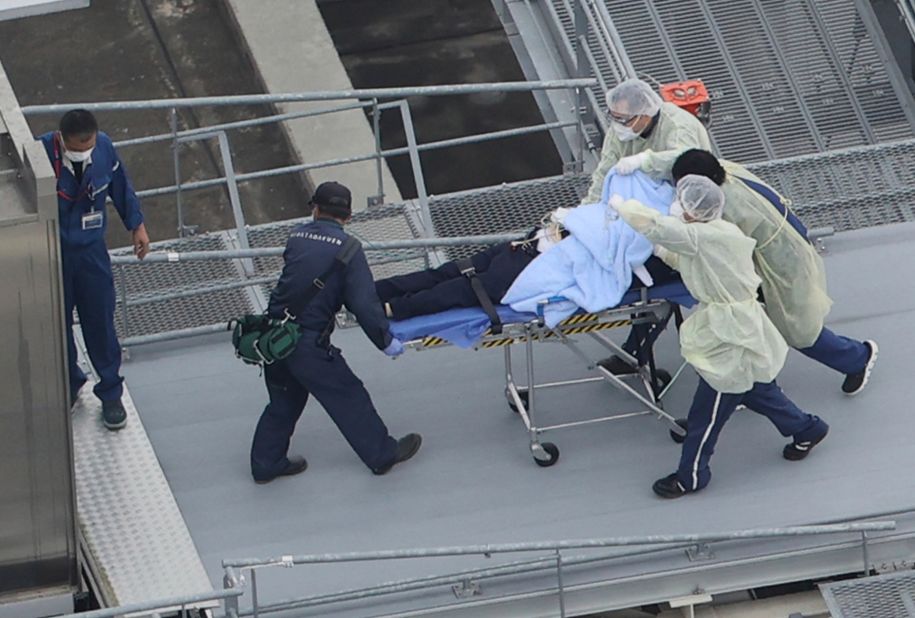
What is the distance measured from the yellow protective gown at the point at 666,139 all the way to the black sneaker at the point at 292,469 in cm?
207

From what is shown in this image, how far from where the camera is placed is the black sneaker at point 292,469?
414 inches

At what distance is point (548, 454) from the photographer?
10531mm

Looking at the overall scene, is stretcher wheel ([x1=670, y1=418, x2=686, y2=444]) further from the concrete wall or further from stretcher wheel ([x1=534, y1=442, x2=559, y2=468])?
the concrete wall

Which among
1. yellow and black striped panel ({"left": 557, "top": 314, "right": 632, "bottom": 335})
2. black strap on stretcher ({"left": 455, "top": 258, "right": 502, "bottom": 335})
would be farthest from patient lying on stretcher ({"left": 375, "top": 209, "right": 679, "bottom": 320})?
yellow and black striped panel ({"left": 557, "top": 314, "right": 632, "bottom": 335})

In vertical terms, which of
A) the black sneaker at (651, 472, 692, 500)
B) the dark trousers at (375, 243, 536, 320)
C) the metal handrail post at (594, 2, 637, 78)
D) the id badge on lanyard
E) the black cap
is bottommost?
the black sneaker at (651, 472, 692, 500)

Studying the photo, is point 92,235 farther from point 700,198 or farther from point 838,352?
point 838,352

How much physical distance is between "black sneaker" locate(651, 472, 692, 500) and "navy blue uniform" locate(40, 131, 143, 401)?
2.92 m

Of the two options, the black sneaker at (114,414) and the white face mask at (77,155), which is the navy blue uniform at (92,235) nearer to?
the white face mask at (77,155)

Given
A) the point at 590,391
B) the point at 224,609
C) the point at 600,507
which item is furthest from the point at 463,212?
the point at 224,609

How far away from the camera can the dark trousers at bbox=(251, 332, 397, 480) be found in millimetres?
10008

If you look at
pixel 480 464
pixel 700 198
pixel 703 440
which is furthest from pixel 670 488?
pixel 700 198

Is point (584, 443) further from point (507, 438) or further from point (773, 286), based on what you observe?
point (773, 286)

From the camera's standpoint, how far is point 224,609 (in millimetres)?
9555

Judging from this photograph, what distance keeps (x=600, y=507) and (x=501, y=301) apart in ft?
3.93
